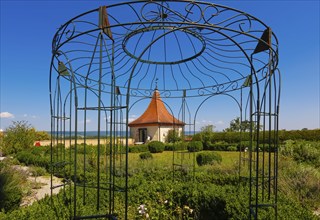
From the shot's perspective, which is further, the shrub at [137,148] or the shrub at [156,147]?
the shrub at [156,147]

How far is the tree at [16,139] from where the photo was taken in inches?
628

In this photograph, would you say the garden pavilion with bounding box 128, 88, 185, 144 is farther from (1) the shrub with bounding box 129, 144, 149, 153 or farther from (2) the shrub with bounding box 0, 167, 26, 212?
(2) the shrub with bounding box 0, 167, 26, 212

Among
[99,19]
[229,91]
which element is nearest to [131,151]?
[229,91]

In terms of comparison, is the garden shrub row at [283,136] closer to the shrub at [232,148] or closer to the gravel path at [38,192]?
the shrub at [232,148]

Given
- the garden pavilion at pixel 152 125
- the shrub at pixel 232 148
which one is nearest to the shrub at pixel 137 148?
the garden pavilion at pixel 152 125

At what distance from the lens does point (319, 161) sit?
10.4 m

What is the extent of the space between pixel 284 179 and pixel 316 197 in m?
0.82

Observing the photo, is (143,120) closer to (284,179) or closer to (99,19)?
(284,179)

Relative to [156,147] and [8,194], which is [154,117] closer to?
[156,147]

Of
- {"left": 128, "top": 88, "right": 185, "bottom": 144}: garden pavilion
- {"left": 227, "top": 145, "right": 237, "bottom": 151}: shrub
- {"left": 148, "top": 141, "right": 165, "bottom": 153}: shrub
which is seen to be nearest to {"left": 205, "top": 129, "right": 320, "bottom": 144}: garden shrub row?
{"left": 227, "top": 145, "right": 237, "bottom": 151}: shrub

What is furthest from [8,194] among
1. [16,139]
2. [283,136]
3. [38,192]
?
[283,136]

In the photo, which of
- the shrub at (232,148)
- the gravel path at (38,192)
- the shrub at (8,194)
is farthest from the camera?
the shrub at (232,148)

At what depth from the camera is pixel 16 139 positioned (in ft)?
53.2

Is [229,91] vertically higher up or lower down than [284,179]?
higher up
